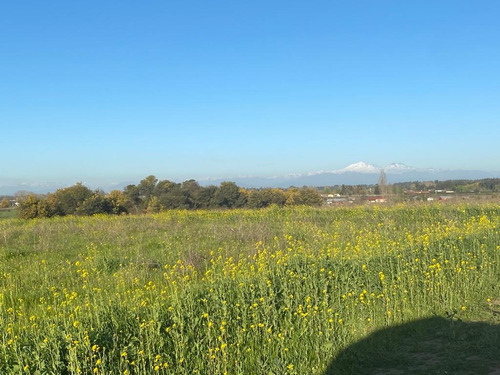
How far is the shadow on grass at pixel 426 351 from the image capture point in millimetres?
4766

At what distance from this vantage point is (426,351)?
5.32 m

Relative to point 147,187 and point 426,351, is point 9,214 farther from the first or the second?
point 426,351

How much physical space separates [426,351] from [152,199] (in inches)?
1297

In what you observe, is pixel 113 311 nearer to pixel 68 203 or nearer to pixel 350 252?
pixel 350 252

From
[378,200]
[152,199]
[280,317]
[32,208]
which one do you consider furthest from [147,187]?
[280,317]

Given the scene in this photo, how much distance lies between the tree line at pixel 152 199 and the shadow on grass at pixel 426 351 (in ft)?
88.7

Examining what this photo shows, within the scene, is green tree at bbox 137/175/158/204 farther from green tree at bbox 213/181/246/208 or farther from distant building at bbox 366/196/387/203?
distant building at bbox 366/196/387/203

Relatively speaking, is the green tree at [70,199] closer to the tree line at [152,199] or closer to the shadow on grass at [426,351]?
the tree line at [152,199]

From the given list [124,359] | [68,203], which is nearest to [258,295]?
[124,359]

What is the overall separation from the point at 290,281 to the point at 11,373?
405 centimetres

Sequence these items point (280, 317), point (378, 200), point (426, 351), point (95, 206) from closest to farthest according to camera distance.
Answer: point (426, 351), point (280, 317), point (378, 200), point (95, 206)

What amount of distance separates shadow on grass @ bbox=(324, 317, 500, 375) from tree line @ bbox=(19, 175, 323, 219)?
88.7ft

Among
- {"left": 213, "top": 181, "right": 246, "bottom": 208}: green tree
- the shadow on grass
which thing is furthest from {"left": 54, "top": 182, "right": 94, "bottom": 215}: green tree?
the shadow on grass

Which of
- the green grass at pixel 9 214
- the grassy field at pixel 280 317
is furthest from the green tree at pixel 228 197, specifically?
the grassy field at pixel 280 317
